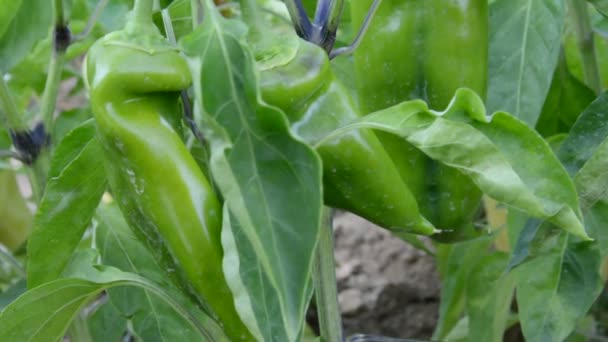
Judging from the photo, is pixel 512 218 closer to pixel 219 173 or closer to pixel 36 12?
pixel 219 173

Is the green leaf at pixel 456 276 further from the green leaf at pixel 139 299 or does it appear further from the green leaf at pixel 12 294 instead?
the green leaf at pixel 12 294

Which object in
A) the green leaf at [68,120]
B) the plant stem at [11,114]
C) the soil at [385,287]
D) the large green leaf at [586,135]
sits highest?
the large green leaf at [586,135]

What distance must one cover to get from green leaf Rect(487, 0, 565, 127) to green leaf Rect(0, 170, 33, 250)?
2.91 feet

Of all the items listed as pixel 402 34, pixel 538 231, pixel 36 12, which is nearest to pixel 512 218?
pixel 538 231

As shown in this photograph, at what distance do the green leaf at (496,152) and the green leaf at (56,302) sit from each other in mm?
288

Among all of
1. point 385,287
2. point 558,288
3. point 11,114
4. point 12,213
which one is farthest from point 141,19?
point 385,287

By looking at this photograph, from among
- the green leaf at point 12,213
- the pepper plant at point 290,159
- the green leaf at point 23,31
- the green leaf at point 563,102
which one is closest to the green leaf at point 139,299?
the pepper plant at point 290,159

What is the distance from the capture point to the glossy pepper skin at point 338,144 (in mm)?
620

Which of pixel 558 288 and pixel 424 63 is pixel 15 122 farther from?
pixel 558 288

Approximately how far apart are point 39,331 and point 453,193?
365mm

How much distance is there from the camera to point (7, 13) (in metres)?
0.94

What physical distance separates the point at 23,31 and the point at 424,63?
439 mm

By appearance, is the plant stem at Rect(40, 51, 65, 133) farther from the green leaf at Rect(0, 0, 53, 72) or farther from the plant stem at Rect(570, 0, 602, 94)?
the plant stem at Rect(570, 0, 602, 94)

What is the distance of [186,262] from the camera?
0.65 meters
